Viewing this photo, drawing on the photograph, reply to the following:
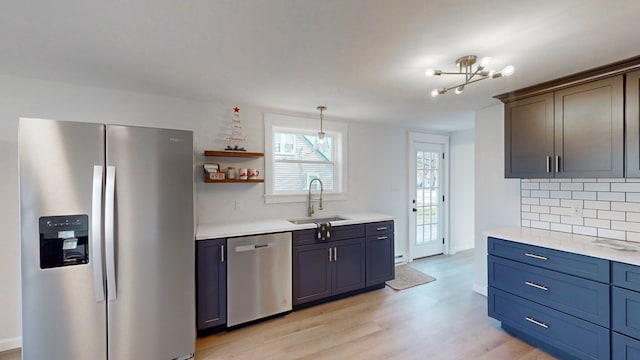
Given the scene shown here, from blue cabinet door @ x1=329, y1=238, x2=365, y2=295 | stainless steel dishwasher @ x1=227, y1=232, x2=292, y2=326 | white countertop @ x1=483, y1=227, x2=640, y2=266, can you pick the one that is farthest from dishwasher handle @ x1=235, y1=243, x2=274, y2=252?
white countertop @ x1=483, y1=227, x2=640, y2=266

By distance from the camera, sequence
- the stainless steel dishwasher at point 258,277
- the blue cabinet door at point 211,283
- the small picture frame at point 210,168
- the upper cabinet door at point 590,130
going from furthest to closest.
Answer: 1. the small picture frame at point 210,168
2. the stainless steel dishwasher at point 258,277
3. the blue cabinet door at point 211,283
4. the upper cabinet door at point 590,130

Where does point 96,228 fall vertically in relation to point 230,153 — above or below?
below

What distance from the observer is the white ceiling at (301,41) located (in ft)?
4.34

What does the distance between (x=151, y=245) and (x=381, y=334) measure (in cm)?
210

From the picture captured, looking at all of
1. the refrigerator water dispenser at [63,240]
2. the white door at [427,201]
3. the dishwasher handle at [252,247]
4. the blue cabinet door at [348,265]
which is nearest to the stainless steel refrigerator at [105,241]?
the refrigerator water dispenser at [63,240]

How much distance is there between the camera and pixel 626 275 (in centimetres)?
176

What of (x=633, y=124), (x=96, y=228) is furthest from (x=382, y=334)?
(x=633, y=124)

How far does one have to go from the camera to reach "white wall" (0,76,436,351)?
2.22 m

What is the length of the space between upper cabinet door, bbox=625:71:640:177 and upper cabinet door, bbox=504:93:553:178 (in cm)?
47

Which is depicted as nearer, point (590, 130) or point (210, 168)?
point (590, 130)

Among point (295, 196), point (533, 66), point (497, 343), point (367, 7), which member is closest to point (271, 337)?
point (295, 196)

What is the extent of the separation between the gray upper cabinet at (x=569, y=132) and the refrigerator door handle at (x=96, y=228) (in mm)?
3554

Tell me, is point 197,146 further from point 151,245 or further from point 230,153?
point 151,245

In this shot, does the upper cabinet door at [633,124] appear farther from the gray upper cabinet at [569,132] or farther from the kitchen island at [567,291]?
the kitchen island at [567,291]
